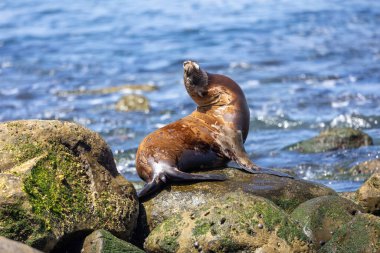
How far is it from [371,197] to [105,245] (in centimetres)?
276

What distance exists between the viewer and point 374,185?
7.41 meters

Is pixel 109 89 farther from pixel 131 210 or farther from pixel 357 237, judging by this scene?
pixel 357 237

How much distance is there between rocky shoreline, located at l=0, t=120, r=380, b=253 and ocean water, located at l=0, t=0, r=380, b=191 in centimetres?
259

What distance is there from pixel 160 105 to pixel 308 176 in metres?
5.95

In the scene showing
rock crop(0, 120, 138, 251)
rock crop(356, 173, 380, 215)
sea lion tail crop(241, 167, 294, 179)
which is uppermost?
rock crop(0, 120, 138, 251)

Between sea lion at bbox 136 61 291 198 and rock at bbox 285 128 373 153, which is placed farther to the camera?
rock at bbox 285 128 373 153

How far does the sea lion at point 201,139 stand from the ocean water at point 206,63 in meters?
1.79

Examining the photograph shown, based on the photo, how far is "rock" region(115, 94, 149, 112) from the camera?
15.2m

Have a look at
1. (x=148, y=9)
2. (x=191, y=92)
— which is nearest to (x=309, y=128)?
(x=191, y=92)

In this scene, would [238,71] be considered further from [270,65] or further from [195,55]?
[195,55]

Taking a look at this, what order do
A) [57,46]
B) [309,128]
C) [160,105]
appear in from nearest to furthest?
[309,128]
[160,105]
[57,46]

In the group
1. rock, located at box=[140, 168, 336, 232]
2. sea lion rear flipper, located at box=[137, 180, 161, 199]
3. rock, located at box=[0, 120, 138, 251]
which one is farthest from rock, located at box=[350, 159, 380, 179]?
rock, located at box=[0, 120, 138, 251]

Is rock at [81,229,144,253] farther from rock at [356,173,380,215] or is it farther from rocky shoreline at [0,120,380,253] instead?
rock at [356,173,380,215]

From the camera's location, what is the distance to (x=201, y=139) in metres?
7.90
